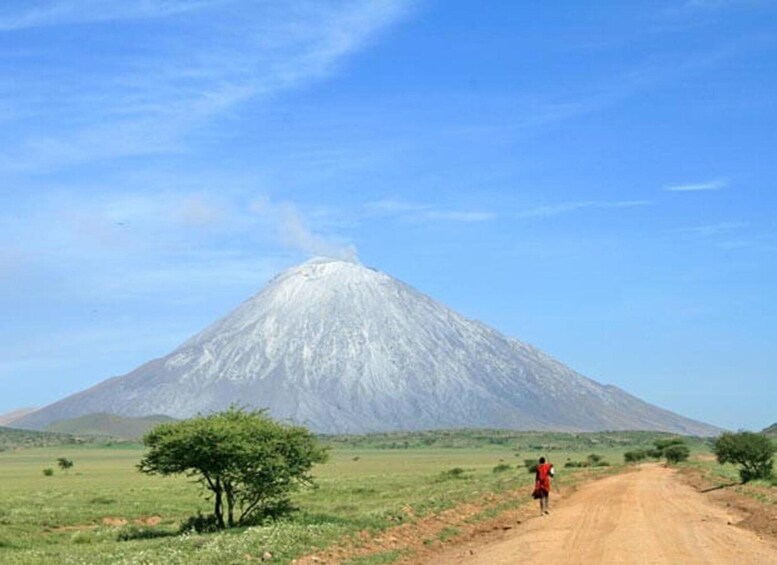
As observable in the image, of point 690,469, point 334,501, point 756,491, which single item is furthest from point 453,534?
point 690,469

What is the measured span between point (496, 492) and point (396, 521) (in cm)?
1555

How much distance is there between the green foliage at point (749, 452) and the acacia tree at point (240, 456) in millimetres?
24885

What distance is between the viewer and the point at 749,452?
55.4m

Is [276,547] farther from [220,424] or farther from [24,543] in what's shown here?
[24,543]

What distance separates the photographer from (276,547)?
2564 cm

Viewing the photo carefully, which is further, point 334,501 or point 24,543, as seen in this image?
point 334,501

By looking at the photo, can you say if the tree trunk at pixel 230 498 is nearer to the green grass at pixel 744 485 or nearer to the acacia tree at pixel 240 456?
the acacia tree at pixel 240 456

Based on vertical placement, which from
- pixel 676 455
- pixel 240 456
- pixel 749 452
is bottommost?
pixel 676 455

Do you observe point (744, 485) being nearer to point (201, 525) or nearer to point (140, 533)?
point (201, 525)

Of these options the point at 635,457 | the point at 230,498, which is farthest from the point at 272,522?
the point at 635,457

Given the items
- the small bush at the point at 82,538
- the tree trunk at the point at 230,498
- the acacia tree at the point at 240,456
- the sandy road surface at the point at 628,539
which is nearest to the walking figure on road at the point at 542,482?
the sandy road surface at the point at 628,539

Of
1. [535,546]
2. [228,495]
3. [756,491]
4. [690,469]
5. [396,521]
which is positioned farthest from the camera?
[690,469]

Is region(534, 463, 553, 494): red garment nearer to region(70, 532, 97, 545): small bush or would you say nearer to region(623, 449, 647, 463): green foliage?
region(70, 532, 97, 545): small bush

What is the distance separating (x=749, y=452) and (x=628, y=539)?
32690mm
